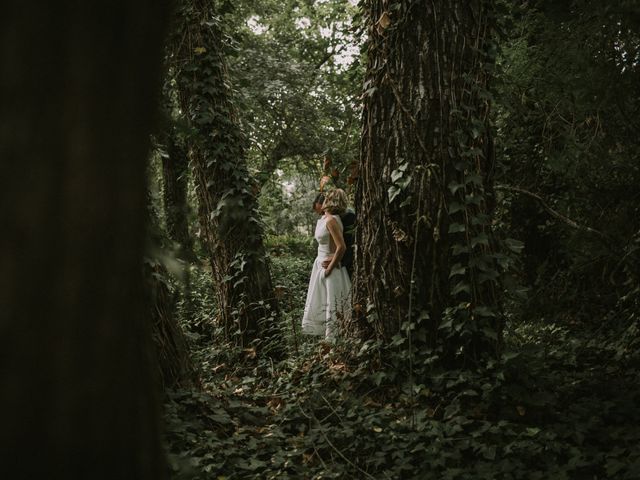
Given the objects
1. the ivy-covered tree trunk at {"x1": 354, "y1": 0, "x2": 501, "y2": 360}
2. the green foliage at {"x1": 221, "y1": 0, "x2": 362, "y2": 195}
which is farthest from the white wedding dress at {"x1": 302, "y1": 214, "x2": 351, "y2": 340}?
the green foliage at {"x1": 221, "y1": 0, "x2": 362, "y2": 195}

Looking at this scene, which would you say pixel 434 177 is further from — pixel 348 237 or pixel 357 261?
pixel 348 237

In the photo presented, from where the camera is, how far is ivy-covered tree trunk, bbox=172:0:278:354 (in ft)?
24.9

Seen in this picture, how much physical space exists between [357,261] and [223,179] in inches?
117

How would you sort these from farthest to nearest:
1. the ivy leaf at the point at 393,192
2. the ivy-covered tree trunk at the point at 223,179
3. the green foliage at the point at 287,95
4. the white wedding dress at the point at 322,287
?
the green foliage at the point at 287,95 → the white wedding dress at the point at 322,287 → the ivy-covered tree trunk at the point at 223,179 → the ivy leaf at the point at 393,192

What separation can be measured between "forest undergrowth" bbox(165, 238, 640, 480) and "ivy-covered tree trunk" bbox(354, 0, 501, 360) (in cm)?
37

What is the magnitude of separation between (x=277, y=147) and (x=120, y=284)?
16102 mm

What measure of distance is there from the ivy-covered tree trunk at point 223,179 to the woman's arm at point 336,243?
0.83 meters

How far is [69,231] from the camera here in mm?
1135

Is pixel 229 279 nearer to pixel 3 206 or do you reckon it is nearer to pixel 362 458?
pixel 362 458

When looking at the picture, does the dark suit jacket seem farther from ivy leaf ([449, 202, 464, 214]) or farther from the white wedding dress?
ivy leaf ([449, 202, 464, 214])

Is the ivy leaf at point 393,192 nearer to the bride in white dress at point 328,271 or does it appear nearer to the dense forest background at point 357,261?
the dense forest background at point 357,261

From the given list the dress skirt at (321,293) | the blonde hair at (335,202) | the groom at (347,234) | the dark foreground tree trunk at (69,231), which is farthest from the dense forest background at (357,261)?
the blonde hair at (335,202)

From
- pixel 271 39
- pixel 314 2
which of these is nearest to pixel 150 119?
pixel 271 39

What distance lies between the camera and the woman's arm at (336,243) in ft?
25.0
